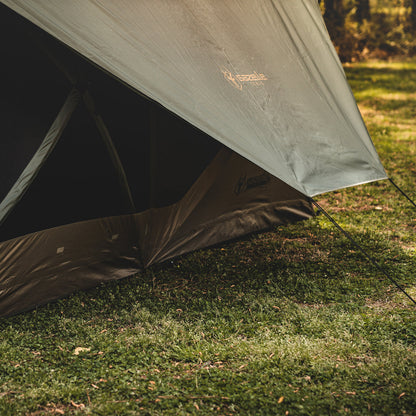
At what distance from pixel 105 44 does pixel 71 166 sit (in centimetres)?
107

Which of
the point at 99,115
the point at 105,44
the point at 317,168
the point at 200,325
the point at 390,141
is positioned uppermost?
the point at 105,44

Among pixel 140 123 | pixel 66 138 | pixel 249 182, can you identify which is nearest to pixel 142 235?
pixel 140 123

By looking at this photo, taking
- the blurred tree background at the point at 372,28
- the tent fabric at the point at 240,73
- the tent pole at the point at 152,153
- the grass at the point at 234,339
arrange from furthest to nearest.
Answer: the blurred tree background at the point at 372,28
the tent pole at the point at 152,153
the tent fabric at the point at 240,73
the grass at the point at 234,339

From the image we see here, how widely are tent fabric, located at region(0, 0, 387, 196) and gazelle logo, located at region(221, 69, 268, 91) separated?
0.04 ft

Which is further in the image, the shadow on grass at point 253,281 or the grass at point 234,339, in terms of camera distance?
the shadow on grass at point 253,281

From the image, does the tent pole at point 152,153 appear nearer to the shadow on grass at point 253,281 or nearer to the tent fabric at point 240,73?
the shadow on grass at point 253,281

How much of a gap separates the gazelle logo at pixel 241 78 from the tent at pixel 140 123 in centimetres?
1

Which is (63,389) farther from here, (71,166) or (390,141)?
(390,141)

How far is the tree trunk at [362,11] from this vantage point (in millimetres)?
17344

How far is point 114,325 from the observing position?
3.70m

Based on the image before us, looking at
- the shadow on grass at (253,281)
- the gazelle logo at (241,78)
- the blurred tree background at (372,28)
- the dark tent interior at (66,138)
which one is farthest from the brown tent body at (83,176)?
the blurred tree background at (372,28)

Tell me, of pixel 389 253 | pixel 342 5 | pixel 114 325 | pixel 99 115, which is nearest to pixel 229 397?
pixel 114 325

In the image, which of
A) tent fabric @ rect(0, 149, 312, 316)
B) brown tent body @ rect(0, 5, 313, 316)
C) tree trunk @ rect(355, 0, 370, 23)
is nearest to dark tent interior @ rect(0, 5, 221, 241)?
brown tent body @ rect(0, 5, 313, 316)

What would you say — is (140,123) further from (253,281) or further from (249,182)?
(253,281)
